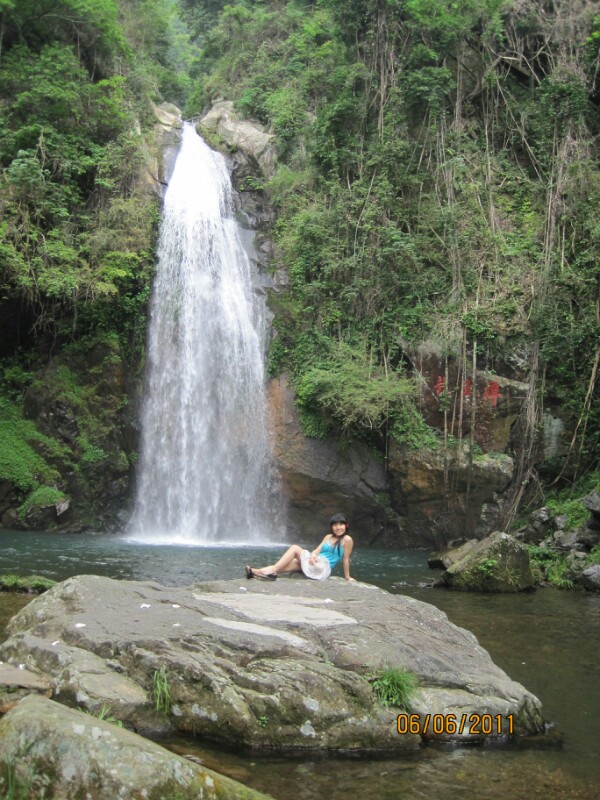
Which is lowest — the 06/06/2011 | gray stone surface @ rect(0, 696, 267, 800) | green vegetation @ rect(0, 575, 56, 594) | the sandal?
green vegetation @ rect(0, 575, 56, 594)

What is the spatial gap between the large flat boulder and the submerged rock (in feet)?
15.2

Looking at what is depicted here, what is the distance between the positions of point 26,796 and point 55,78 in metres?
18.0

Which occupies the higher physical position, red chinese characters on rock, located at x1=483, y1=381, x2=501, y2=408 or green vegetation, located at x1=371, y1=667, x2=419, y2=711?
red chinese characters on rock, located at x1=483, y1=381, x2=501, y2=408

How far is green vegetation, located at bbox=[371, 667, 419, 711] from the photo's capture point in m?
4.50

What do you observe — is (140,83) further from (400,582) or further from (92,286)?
(400,582)

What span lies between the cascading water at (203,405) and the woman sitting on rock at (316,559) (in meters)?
8.13

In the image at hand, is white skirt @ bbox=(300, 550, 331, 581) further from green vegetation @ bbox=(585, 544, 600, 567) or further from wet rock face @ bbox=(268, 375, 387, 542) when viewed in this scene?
wet rock face @ bbox=(268, 375, 387, 542)

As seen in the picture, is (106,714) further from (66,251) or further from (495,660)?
(66,251)

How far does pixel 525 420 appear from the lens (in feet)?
49.1

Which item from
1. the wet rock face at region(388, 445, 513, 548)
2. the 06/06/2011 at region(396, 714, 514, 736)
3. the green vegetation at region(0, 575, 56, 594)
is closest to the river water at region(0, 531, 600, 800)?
the 06/06/2011 at region(396, 714, 514, 736)

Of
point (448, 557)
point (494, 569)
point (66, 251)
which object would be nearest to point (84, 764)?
point (494, 569)

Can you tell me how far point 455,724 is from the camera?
4469 mm

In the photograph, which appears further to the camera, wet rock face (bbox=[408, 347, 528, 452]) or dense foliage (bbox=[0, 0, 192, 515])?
dense foliage (bbox=[0, 0, 192, 515])

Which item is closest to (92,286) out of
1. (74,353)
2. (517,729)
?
(74,353)
